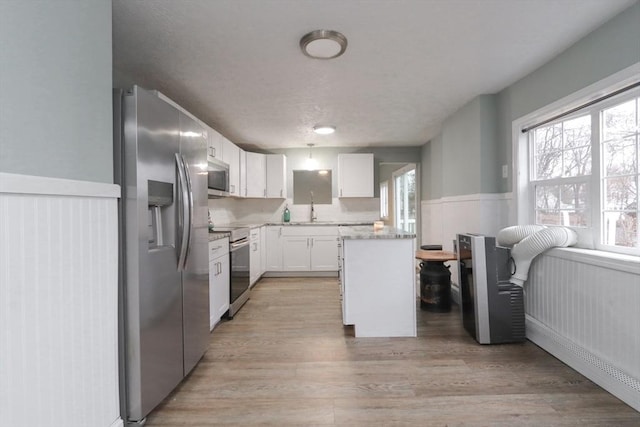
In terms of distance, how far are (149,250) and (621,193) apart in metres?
2.86

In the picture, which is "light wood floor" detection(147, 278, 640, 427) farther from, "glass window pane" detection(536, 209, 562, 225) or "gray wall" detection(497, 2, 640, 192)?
"gray wall" detection(497, 2, 640, 192)

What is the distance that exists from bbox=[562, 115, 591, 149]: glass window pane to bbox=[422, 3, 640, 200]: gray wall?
222 mm

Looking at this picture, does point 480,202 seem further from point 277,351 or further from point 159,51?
point 159,51

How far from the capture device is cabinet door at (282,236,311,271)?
16.8ft

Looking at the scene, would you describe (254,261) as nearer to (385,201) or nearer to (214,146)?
(214,146)

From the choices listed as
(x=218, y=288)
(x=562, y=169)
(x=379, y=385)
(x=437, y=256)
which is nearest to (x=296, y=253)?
(x=218, y=288)

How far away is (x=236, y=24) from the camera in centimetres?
191

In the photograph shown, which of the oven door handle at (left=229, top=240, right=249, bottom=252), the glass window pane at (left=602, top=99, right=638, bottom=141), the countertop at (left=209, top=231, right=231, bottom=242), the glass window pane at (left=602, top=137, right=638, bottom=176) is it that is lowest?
the oven door handle at (left=229, top=240, right=249, bottom=252)

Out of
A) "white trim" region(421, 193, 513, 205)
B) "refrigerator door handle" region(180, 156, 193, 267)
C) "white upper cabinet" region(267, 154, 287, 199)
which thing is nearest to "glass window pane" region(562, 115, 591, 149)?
"white trim" region(421, 193, 513, 205)

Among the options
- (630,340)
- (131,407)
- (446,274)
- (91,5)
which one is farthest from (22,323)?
(446,274)

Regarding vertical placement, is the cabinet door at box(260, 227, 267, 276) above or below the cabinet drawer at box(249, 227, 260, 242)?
below

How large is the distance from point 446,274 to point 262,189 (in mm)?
3272

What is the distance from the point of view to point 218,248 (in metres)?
2.91

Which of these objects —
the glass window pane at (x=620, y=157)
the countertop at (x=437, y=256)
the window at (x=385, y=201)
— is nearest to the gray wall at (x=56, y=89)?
the countertop at (x=437, y=256)
